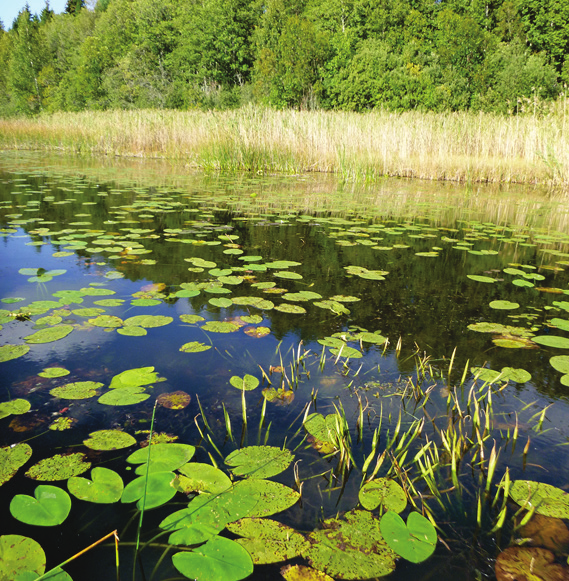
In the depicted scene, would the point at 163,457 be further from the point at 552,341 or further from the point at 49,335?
the point at 552,341

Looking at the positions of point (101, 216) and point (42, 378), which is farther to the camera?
point (101, 216)

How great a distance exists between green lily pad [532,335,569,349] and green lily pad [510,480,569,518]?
2.81 ft

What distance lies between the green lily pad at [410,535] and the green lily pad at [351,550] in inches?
0.6

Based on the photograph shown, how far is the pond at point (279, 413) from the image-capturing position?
2.49ft

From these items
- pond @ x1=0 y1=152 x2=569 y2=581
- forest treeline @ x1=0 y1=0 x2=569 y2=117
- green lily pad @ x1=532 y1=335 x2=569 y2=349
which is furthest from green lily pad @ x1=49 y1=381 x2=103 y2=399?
forest treeline @ x1=0 y1=0 x2=569 y2=117

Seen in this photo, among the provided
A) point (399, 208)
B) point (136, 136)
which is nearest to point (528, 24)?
point (136, 136)

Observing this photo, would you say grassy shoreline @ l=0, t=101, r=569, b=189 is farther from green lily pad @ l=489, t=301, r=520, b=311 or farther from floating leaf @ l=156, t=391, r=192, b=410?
floating leaf @ l=156, t=391, r=192, b=410

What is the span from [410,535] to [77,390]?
98 centimetres

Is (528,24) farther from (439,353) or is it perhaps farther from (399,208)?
(439,353)

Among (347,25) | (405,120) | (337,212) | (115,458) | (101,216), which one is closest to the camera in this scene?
(115,458)

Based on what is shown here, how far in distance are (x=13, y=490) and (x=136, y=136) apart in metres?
11.4

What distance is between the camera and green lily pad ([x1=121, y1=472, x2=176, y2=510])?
82 centimetres

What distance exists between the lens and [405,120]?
8531 mm

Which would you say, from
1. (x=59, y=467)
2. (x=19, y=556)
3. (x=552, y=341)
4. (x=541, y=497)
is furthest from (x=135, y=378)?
(x=552, y=341)
